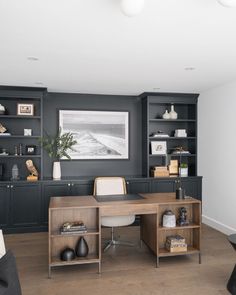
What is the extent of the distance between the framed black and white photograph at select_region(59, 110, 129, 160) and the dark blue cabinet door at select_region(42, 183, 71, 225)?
666mm

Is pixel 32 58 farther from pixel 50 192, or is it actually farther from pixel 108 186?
pixel 50 192

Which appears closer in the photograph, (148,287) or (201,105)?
(148,287)

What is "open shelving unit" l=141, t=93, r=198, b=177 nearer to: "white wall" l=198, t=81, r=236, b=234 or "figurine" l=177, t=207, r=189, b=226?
"white wall" l=198, t=81, r=236, b=234

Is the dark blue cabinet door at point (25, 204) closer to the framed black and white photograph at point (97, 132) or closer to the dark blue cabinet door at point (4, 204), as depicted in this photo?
the dark blue cabinet door at point (4, 204)

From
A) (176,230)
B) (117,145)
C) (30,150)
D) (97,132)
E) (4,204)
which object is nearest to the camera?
(176,230)

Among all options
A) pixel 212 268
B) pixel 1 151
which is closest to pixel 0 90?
pixel 1 151

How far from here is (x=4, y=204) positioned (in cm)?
457

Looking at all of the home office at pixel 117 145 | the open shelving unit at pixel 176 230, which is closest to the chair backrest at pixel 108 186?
the home office at pixel 117 145

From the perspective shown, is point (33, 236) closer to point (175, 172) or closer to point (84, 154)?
point (84, 154)

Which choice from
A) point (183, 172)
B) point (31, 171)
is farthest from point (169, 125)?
point (31, 171)

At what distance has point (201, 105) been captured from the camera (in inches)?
210

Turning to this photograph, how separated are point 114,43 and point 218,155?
286cm

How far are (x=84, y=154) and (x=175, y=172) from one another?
1704 mm

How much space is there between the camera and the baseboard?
4414 millimetres
